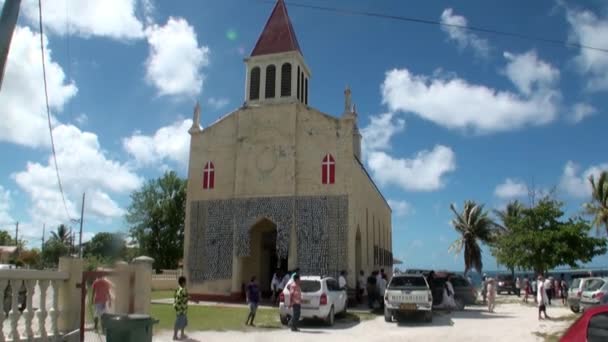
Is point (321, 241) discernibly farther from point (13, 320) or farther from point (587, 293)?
point (13, 320)

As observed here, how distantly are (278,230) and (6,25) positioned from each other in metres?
18.7

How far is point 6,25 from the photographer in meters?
7.04

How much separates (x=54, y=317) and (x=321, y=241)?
17297 millimetres

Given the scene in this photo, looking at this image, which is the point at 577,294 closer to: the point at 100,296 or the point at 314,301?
the point at 314,301

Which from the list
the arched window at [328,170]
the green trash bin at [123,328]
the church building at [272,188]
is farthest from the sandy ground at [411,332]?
the arched window at [328,170]

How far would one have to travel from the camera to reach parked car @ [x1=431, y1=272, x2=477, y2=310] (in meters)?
22.0

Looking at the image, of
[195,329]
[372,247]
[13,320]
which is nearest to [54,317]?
[13,320]

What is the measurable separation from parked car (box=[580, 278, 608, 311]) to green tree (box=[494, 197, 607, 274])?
7398 millimetres

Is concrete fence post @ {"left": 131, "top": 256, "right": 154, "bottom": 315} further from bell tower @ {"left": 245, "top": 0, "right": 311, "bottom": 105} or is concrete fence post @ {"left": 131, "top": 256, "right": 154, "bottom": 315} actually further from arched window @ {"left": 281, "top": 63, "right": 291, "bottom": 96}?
arched window @ {"left": 281, "top": 63, "right": 291, "bottom": 96}

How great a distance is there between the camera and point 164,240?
146ft

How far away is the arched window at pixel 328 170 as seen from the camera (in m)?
24.6

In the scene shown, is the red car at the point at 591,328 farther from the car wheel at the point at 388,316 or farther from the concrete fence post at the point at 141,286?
the car wheel at the point at 388,316

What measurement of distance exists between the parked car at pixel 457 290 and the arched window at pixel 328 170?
263 inches

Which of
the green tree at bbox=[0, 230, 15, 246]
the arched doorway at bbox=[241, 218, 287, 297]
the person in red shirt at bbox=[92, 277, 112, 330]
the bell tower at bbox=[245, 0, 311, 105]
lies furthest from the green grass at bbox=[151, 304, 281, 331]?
the green tree at bbox=[0, 230, 15, 246]
